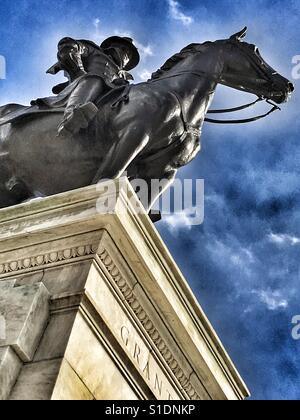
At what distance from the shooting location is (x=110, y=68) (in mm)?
8797

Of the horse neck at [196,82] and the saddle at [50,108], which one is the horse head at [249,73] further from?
the saddle at [50,108]

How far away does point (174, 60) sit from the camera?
29.8 ft

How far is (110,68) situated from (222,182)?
17.9m

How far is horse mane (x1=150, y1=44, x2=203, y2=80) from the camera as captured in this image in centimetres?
875

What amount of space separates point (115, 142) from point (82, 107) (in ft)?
1.48

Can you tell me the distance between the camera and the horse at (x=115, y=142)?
725 cm

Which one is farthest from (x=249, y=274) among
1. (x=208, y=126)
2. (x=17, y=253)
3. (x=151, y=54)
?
(x=17, y=253)

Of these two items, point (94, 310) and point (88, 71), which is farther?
point (88, 71)

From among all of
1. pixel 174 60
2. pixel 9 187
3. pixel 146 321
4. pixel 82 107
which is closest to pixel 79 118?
pixel 82 107

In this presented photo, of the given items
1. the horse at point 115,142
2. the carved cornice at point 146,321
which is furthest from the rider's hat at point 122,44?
the carved cornice at point 146,321

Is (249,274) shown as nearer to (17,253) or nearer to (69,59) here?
(69,59)

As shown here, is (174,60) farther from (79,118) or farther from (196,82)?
(79,118)

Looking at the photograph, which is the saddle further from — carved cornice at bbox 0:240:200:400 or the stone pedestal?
carved cornice at bbox 0:240:200:400

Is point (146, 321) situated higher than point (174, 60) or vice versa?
point (174, 60)
